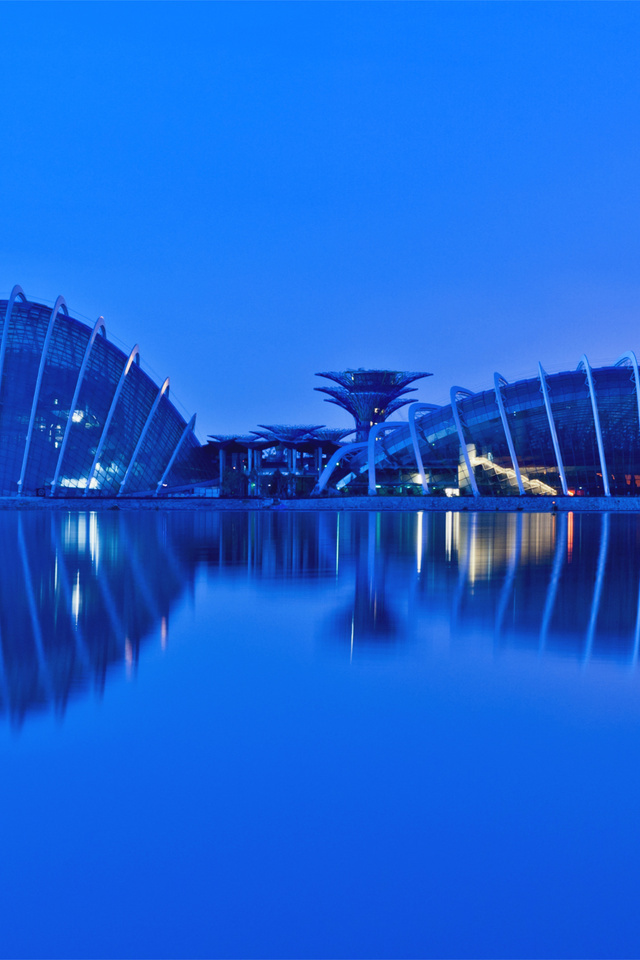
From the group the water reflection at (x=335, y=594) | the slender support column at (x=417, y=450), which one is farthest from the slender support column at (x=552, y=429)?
the water reflection at (x=335, y=594)

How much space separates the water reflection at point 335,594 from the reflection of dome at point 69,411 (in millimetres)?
49032

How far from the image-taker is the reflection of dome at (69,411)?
7256 cm

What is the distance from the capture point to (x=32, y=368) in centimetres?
7462

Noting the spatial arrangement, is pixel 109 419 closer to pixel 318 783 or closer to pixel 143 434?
pixel 143 434

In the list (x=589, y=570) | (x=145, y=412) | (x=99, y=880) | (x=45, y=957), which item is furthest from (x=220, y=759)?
(x=145, y=412)

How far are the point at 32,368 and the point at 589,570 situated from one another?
65.5 metres

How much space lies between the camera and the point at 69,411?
2923 inches

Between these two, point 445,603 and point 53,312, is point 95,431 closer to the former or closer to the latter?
point 53,312

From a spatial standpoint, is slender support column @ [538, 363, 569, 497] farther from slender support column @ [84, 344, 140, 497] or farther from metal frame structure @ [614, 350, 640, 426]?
slender support column @ [84, 344, 140, 497]

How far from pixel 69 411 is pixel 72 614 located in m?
66.7

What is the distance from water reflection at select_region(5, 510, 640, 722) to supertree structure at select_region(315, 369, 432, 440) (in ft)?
233

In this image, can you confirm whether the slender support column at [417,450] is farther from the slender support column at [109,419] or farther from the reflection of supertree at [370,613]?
the reflection of supertree at [370,613]

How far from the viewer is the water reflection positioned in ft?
26.9

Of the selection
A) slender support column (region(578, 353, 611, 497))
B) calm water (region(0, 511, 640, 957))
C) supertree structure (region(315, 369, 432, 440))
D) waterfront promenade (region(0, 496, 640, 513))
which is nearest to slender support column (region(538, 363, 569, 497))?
slender support column (region(578, 353, 611, 497))
